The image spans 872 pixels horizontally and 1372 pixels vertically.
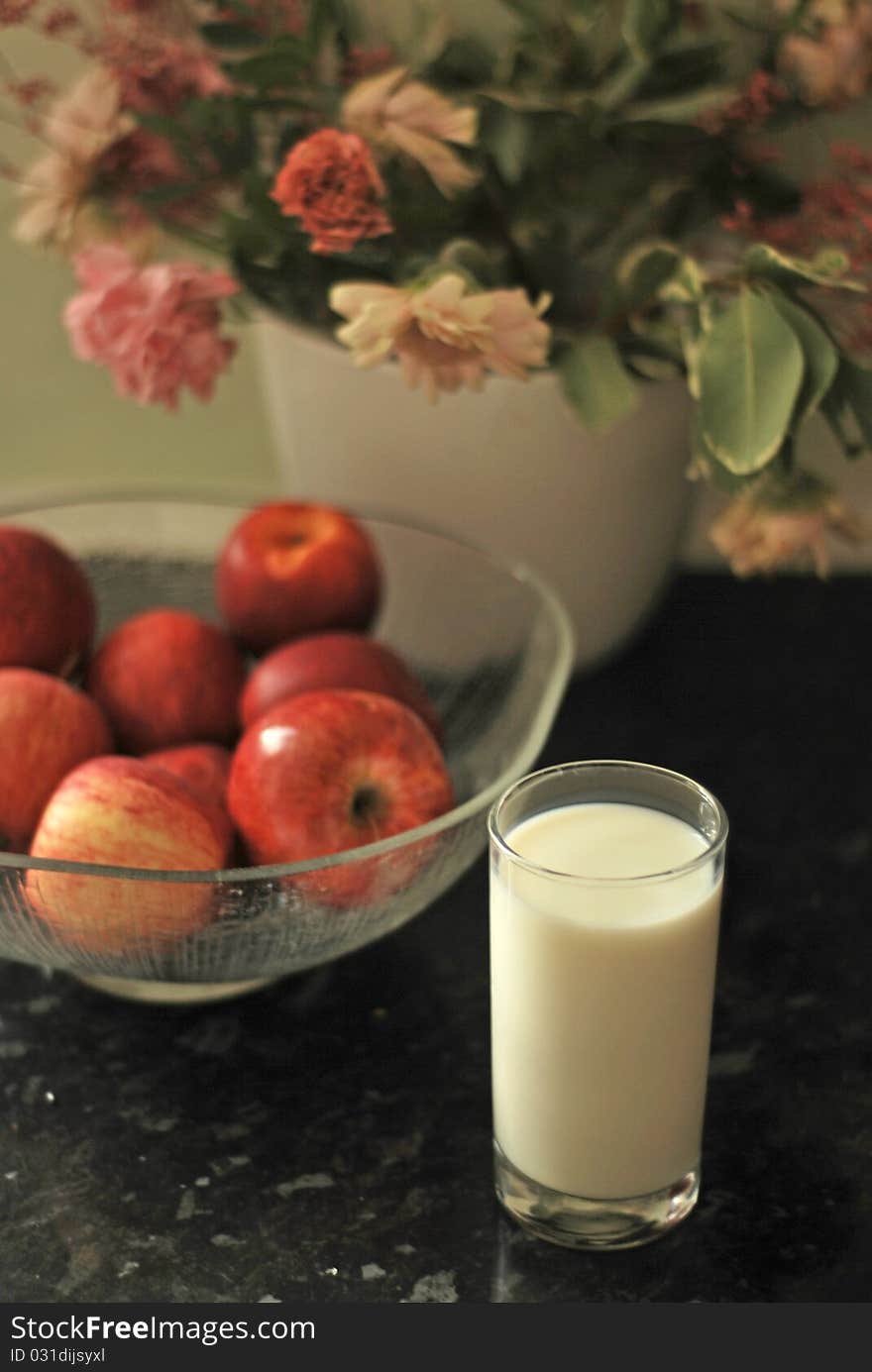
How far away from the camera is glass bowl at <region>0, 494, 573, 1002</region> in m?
Result: 0.63

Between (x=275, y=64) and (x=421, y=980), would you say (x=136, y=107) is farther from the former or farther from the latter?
(x=421, y=980)

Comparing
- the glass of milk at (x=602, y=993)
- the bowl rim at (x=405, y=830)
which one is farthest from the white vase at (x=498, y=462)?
the glass of milk at (x=602, y=993)

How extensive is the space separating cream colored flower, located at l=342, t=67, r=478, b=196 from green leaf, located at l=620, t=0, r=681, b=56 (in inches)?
3.5

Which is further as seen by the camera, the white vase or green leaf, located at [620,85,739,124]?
the white vase

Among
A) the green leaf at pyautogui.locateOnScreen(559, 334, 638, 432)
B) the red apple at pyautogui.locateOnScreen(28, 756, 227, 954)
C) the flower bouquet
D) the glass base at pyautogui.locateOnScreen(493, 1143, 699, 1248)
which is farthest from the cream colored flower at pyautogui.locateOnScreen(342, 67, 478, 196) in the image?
the glass base at pyautogui.locateOnScreen(493, 1143, 699, 1248)

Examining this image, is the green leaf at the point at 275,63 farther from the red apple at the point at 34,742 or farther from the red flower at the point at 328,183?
the red apple at the point at 34,742

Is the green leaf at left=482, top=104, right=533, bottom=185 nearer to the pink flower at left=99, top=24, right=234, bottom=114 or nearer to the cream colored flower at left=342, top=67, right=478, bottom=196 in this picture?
the cream colored flower at left=342, top=67, right=478, bottom=196

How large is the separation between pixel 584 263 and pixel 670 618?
11.3 inches

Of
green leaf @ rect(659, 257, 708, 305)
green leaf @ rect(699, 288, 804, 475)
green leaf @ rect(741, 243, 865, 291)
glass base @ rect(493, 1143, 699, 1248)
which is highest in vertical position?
green leaf @ rect(741, 243, 865, 291)

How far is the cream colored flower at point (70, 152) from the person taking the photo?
Result: 2.64ft

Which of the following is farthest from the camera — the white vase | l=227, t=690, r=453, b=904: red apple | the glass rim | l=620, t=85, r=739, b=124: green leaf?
the white vase

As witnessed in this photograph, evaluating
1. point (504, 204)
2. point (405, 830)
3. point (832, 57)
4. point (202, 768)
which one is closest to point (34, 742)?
point (202, 768)

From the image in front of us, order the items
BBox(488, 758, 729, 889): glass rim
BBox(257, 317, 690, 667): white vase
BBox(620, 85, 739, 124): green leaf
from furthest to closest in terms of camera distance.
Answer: BBox(257, 317, 690, 667): white vase → BBox(620, 85, 739, 124): green leaf → BBox(488, 758, 729, 889): glass rim

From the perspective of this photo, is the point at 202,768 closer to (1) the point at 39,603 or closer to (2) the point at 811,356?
(1) the point at 39,603
